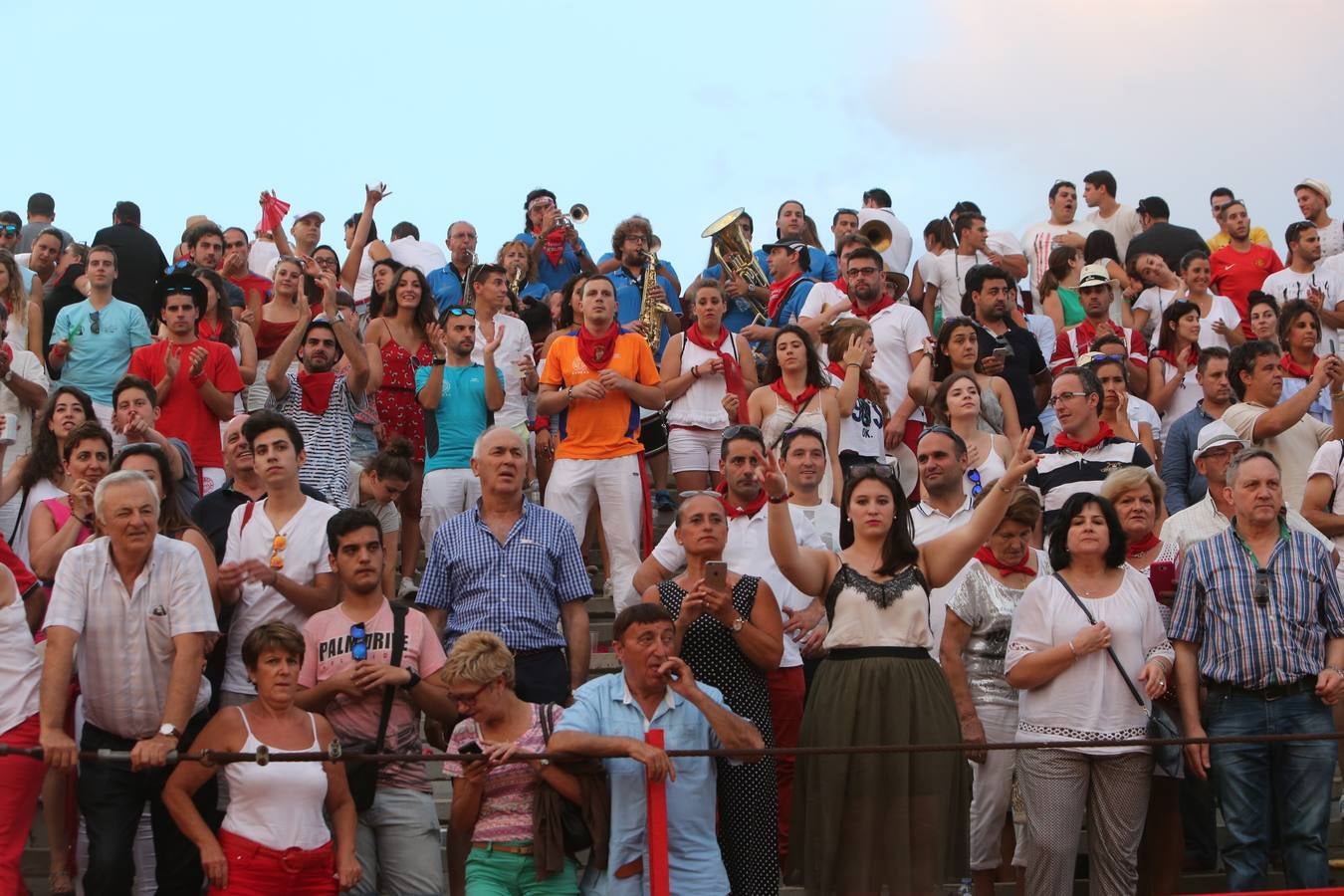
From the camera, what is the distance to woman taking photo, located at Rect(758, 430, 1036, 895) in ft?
19.4

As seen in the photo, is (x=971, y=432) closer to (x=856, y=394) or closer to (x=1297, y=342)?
(x=856, y=394)

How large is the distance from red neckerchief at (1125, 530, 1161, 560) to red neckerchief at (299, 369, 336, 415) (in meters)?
4.52

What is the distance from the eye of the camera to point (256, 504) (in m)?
7.00

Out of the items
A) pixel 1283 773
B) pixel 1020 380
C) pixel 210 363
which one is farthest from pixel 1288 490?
pixel 210 363

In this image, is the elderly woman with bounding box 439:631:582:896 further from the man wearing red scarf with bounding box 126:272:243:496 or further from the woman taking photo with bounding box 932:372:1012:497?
the man wearing red scarf with bounding box 126:272:243:496

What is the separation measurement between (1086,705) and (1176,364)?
218 inches

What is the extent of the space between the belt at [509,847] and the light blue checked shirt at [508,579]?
1131mm

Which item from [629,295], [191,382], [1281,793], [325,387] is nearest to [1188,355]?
[629,295]

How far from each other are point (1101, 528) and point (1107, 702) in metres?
0.66

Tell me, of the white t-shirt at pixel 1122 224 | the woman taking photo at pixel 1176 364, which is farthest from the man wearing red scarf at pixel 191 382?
the white t-shirt at pixel 1122 224

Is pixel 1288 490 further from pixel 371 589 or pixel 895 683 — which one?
pixel 371 589

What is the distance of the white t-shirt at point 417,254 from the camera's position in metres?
13.9

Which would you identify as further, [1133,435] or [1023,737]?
[1133,435]

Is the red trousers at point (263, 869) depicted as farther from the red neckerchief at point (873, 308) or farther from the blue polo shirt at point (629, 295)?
the blue polo shirt at point (629, 295)
